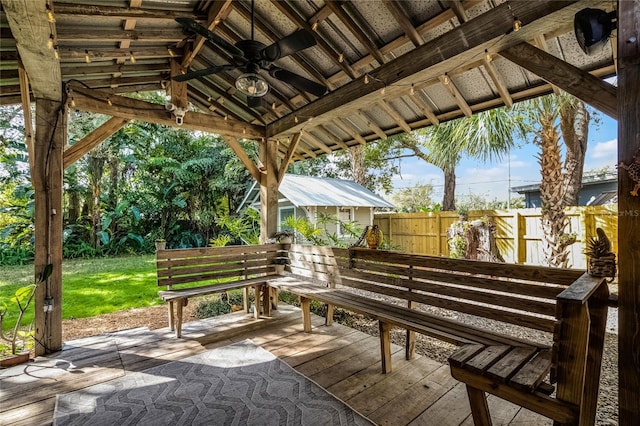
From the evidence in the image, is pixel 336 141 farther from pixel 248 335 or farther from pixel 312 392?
pixel 312 392

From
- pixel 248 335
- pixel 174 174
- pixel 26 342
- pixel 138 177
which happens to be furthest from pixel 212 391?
pixel 138 177

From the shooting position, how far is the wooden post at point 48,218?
3043 millimetres

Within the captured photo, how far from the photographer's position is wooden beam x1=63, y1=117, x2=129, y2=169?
3334 millimetres

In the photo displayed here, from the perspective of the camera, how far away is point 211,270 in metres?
4.16

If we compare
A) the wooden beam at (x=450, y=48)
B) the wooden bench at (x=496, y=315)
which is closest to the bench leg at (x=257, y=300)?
the wooden bench at (x=496, y=315)

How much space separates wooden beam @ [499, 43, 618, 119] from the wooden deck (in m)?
2.09

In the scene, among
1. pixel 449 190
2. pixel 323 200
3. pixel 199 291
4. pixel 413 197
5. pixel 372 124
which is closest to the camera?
pixel 199 291

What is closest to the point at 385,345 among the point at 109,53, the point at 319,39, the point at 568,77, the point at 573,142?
the point at 568,77

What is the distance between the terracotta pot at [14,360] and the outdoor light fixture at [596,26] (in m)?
5.02

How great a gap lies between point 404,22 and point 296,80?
994 mm

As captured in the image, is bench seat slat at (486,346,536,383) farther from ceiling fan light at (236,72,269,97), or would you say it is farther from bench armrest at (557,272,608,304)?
ceiling fan light at (236,72,269,97)

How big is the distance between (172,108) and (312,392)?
355cm

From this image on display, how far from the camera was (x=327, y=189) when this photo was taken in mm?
10125

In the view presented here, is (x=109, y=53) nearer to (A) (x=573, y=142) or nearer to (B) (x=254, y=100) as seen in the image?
(B) (x=254, y=100)
